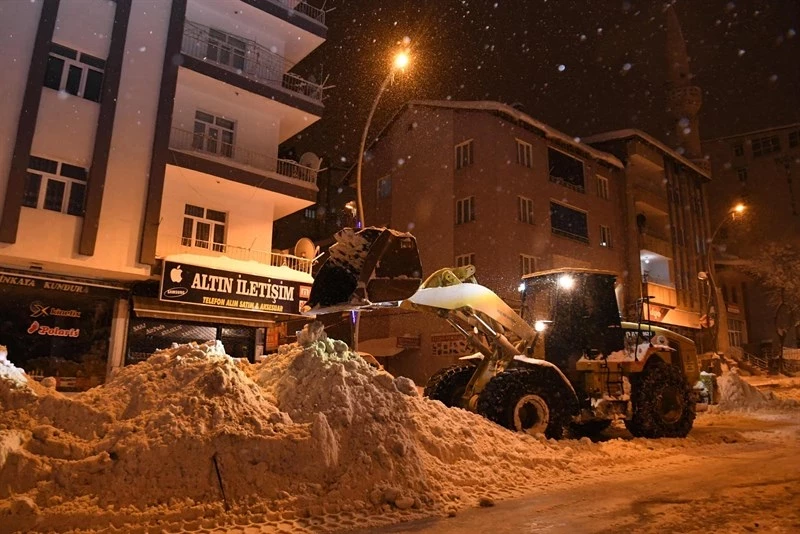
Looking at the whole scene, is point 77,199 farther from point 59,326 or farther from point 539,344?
point 539,344

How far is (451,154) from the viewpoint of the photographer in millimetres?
26844

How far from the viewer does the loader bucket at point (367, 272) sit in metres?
7.52

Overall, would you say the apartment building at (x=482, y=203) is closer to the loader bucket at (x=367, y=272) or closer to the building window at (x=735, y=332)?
the loader bucket at (x=367, y=272)

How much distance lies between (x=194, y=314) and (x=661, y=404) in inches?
500

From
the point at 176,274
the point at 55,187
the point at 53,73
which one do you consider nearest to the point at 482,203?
the point at 176,274

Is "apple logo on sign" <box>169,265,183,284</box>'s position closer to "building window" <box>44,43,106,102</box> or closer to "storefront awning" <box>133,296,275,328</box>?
"storefront awning" <box>133,296,275,328</box>

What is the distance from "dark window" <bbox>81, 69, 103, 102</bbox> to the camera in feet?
49.2

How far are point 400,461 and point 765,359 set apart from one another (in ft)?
131

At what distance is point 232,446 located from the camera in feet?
17.5

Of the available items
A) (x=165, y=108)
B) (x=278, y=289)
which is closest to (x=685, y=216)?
(x=278, y=289)

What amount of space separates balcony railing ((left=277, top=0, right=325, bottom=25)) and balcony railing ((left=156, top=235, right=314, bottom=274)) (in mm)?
8912

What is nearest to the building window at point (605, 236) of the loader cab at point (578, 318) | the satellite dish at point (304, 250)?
the satellite dish at point (304, 250)

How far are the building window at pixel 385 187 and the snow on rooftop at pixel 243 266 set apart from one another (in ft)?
41.7

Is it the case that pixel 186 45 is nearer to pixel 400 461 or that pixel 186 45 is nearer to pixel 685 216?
pixel 400 461
